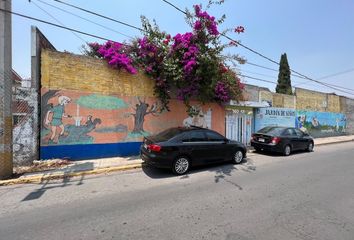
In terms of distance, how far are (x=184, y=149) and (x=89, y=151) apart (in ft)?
14.2

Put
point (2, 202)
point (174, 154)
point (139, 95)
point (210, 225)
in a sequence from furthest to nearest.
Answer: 1. point (139, 95)
2. point (174, 154)
3. point (2, 202)
4. point (210, 225)

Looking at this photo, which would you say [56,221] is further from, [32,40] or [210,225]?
[32,40]

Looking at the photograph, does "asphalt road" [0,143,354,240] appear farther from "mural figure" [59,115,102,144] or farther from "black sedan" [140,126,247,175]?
"mural figure" [59,115,102,144]

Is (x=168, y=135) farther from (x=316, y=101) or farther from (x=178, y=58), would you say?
(x=316, y=101)

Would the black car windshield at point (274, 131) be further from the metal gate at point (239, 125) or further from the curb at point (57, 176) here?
the curb at point (57, 176)

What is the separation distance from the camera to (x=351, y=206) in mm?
5305

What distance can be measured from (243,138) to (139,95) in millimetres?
7941

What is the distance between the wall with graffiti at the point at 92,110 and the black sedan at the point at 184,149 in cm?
265

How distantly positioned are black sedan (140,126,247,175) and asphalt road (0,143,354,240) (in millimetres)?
451

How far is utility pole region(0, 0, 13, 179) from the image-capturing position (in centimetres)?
706

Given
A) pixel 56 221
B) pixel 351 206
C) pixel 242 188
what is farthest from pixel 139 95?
pixel 351 206

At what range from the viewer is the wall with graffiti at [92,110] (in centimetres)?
916

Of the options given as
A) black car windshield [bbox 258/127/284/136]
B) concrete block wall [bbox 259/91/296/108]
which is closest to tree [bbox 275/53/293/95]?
concrete block wall [bbox 259/91/296/108]

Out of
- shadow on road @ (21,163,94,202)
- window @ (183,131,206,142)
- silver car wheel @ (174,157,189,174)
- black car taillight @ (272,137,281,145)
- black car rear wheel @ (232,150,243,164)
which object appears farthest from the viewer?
black car taillight @ (272,137,281,145)
